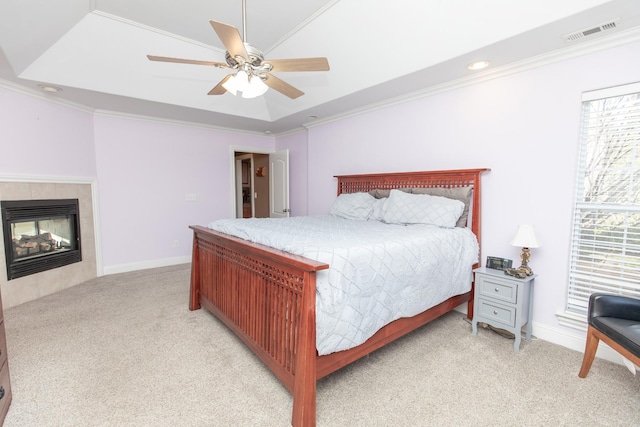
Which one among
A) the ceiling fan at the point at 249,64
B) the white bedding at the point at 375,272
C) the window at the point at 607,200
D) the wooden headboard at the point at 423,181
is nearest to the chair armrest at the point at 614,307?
the window at the point at 607,200

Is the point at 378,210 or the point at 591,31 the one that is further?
the point at 378,210

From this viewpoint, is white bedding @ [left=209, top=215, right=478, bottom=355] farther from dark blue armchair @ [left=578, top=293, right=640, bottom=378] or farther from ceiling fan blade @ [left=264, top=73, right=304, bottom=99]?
ceiling fan blade @ [left=264, top=73, right=304, bottom=99]

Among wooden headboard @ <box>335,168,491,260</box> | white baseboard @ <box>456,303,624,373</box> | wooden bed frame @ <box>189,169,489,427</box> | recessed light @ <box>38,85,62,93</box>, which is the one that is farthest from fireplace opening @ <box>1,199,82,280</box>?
white baseboard @ <box>456,303,624,373</box>

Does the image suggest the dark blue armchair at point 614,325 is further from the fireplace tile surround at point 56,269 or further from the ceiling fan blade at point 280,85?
the fireplace tile surround at point 56,269

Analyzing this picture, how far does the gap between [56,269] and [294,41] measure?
3.94 meters

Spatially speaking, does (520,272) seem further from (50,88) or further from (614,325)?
(50,88)

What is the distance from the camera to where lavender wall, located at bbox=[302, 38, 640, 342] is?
2.32m

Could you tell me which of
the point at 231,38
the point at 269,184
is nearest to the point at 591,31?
the point at 231,38

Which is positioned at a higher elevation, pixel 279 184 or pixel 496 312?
pixel 279 184

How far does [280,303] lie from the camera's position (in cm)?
177

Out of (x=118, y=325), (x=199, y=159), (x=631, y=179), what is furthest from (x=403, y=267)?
(x=199, y=159)

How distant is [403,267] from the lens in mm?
2033

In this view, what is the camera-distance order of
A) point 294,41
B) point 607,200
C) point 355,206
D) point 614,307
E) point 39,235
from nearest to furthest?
point 614,307 < point 607,200 < point 294,41 < point 39,235 < point 355,206

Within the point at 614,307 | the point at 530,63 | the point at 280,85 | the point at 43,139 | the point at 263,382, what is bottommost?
the point at 263,382
